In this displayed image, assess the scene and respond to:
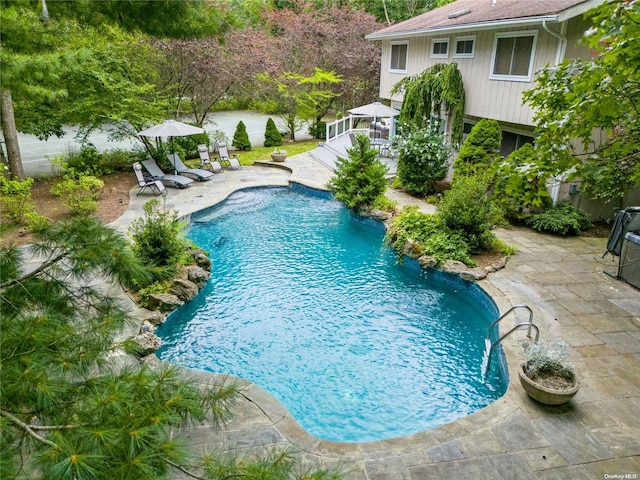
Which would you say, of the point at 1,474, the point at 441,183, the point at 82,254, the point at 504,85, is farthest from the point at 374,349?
the point at 504,85

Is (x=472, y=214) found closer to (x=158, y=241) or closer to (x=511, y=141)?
(x=511, y=141)

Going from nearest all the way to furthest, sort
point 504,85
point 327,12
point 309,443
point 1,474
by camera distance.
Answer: point 1,474
point 309,443
point 504,85
point 327,12

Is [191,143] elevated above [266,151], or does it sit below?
above

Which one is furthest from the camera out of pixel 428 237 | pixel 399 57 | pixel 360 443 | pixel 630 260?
pixel 399 57

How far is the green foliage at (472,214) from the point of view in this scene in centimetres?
977

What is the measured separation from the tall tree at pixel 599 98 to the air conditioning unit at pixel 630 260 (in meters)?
3.62

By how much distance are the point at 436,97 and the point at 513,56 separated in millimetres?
3065

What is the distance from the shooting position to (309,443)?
4.91m

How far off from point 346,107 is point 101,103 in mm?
15065

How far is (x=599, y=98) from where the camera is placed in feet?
13.4

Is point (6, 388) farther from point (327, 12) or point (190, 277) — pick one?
point (327, 12)

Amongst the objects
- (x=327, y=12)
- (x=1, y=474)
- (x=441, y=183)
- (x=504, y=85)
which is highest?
(x=327, y=12)

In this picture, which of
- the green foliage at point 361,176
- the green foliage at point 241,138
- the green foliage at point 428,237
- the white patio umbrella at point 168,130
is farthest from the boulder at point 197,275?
the green foliage at point 241,138

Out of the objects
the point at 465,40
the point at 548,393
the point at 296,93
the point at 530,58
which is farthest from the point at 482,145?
the point at 296,93
